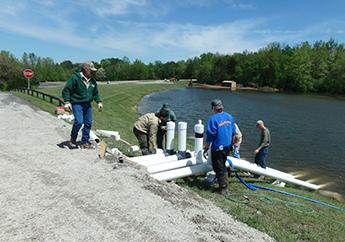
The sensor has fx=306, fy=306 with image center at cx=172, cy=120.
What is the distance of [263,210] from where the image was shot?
603 cm

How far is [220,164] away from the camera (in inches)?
262

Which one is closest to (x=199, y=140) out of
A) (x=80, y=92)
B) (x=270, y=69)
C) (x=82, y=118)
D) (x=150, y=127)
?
(x=150, y=127)

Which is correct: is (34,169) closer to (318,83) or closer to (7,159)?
(7,159)

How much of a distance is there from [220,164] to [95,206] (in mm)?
3011

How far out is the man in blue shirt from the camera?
21.2 ft

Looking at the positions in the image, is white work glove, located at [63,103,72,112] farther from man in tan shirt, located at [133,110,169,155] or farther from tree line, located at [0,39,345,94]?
tree line, located at [0,39,345,94]

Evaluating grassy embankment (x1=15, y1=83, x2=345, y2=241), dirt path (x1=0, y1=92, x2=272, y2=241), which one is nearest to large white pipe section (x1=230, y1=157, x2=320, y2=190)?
grassy embankment (x1=15, y1=83, x2=345, y2=241)

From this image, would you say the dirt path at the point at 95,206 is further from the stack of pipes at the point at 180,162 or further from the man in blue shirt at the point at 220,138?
the man in blue shirt at the point at 220,138

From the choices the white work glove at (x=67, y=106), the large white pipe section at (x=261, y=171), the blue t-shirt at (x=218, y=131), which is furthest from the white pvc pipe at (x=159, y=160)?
the white work glove at (x=67, y=106)

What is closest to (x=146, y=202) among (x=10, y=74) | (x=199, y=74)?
(x=10, y=74)

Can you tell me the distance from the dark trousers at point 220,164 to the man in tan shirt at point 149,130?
201 centimetres

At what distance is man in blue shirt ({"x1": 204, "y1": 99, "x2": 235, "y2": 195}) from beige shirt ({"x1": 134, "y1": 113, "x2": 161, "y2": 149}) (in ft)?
6.44

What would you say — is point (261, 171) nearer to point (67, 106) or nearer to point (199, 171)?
point (199, 171)

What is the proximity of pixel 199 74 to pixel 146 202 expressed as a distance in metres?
120
